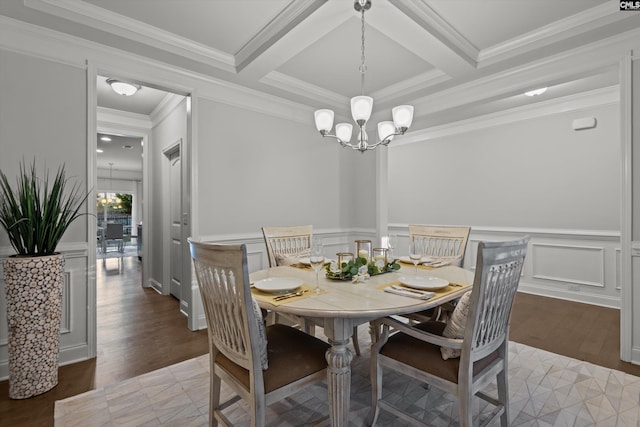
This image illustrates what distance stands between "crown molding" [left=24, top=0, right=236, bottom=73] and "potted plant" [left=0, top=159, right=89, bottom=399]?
1.18 meters

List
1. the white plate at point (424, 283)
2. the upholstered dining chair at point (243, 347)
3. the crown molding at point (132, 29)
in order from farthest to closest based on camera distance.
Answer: the crown molding at point (132, 29), the white plate at point (424, 283), the upholstered dining chair at point (243, 347)

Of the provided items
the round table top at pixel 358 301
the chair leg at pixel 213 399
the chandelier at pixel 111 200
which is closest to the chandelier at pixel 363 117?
the round table top at pixel 358 301

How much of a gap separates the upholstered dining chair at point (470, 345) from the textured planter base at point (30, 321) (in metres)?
2.07

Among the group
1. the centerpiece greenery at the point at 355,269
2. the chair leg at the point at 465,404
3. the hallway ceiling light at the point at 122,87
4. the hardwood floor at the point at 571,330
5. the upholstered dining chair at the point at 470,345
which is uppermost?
the hallway ceiling light at the point at 122,87

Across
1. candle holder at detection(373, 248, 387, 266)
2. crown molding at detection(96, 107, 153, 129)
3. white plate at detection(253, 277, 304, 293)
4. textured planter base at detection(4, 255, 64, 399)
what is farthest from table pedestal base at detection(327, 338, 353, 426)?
crown molding at detection(96, 107, 153, 129)

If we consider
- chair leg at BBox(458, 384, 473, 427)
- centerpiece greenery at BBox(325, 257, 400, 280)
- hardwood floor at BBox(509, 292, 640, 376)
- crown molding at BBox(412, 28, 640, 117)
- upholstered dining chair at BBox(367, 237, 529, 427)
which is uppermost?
crown molding at BBox(412, 28, 640, 117)

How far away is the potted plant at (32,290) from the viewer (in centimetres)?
195

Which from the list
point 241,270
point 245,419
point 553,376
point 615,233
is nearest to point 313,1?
point 241,270

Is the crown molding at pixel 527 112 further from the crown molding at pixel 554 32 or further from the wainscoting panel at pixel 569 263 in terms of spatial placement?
the crown molding at pixel 554 32

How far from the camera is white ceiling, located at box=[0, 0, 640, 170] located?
221 centimetres

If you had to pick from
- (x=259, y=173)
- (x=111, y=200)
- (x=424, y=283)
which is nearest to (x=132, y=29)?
(x=259, y=173)

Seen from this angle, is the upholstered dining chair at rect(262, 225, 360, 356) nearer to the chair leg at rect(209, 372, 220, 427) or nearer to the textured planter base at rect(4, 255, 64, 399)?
the chair leg at rect(209, 372, 220, 427)

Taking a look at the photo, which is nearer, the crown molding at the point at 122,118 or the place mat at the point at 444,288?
the place mat at the point at 444,288

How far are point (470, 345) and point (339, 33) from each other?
2.46 m
